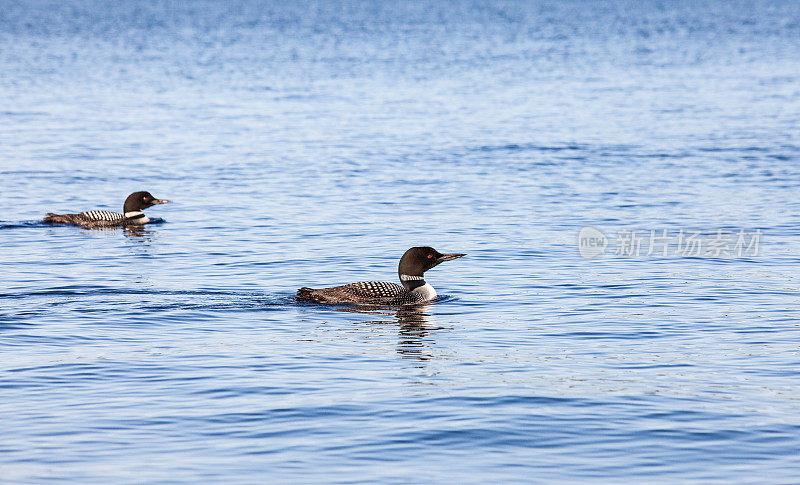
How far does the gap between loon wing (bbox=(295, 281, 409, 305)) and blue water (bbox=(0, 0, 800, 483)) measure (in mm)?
346

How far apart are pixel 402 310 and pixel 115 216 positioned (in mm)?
10765

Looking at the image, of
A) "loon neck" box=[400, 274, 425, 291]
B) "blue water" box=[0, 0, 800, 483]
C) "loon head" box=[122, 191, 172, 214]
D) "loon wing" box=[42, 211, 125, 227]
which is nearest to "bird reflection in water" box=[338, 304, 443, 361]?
"blue water" box=[0, 0, 800, 483]

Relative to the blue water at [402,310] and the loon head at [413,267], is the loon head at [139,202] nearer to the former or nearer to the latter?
the blue water at [402,310]

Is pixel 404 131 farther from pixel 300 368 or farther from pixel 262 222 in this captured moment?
pixel 300 368

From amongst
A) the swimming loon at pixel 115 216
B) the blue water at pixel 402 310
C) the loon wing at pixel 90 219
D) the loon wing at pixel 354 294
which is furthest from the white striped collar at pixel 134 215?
the loon wing at pixel 354 294

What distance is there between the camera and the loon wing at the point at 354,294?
58.5 feet

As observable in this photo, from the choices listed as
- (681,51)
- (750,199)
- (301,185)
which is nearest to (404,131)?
(301,185)

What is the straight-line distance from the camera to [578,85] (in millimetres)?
62594

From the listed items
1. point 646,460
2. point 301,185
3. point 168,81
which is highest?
point 168,81

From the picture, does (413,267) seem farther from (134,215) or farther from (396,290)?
(134,215)

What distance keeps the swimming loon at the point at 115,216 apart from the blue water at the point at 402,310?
338mm

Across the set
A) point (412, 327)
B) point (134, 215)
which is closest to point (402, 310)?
point (412, 327)

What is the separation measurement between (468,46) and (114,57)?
29.5m

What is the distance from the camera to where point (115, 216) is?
26.7 meters
